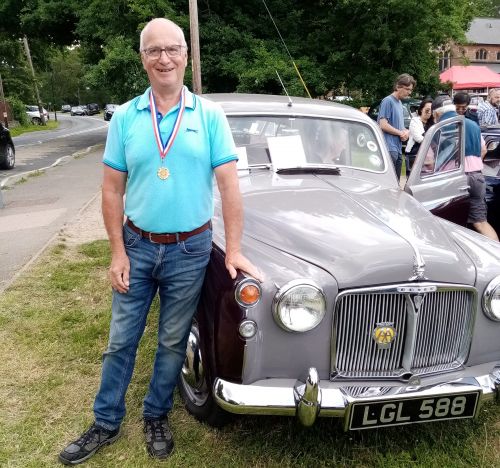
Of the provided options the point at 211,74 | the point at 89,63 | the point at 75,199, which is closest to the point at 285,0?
the point at 211,74

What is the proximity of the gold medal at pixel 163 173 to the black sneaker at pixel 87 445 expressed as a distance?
1.41 metres

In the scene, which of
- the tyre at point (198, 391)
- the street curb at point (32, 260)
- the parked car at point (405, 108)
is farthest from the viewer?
the parked car at point (405, 108)

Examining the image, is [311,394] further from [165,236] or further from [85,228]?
[85,228]

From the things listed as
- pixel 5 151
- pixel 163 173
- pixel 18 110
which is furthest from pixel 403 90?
pixel 18 110

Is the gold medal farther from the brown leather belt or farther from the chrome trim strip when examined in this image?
the chrome trim strip

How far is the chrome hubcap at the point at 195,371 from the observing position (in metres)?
2.95

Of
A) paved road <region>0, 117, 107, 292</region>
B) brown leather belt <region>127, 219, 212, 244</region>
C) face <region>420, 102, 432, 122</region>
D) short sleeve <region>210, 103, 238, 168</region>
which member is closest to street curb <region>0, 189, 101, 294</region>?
paved road <region>0, 117, 107, 292</region>

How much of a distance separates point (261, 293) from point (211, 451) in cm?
100

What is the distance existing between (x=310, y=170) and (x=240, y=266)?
5.17ft

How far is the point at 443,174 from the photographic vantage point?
4.48 meters

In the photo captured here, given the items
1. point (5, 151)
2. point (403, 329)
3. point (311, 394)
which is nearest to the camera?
point (311, 394)

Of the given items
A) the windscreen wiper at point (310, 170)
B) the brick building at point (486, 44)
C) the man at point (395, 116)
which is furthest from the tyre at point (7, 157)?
the brick building at point (486, 44)

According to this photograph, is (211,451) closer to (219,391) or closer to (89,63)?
(219,391)

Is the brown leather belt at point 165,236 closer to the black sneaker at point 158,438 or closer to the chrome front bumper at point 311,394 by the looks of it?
the chrome front bumper at point 311,394
